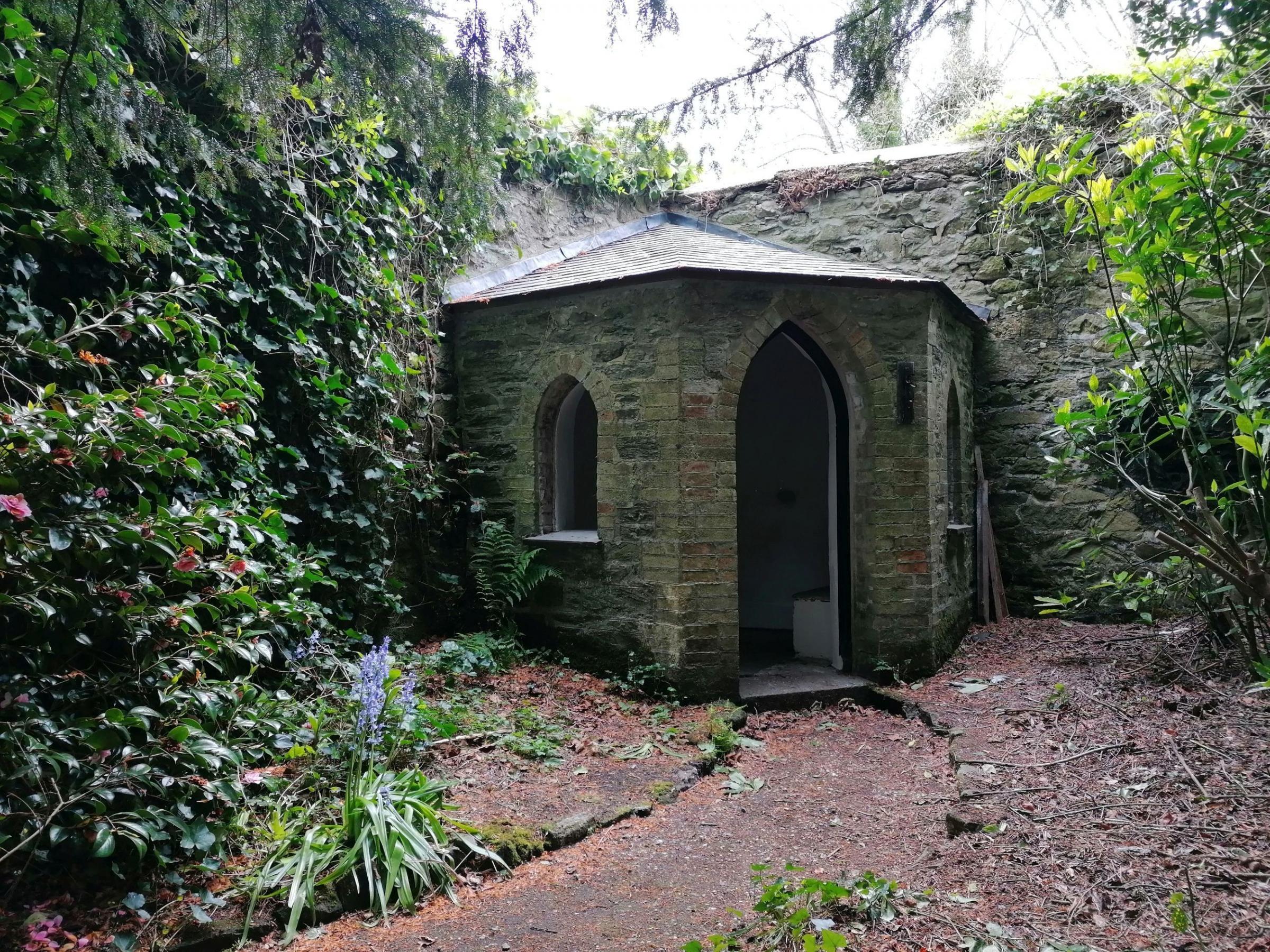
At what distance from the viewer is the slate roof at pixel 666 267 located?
6.03 m

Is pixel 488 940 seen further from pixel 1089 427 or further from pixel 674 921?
pixel 1089 427

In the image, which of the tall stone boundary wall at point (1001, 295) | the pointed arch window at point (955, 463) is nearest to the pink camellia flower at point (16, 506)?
the tall stone boundary wall at point (1001, 295)

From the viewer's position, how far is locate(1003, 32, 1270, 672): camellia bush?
Answer: 3.42 m

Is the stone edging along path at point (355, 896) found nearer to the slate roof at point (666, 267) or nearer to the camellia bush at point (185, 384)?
the camellia bush at point (185, 384)

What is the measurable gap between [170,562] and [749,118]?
3123mm

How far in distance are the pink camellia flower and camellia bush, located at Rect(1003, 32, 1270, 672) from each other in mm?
4116

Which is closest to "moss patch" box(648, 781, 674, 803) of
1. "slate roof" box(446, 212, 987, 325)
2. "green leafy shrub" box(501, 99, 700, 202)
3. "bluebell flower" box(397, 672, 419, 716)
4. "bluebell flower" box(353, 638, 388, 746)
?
"bluebell flower" box(397, 672, 419, 716)

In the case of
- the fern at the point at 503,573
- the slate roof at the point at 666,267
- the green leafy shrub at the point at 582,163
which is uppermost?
the green leafy shrub at the point at 582,163

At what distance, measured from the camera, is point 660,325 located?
19.9ft

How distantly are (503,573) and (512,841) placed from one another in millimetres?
3167

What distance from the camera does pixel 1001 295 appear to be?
8133mm

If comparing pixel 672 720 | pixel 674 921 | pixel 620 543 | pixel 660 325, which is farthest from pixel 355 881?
pixel 660 325

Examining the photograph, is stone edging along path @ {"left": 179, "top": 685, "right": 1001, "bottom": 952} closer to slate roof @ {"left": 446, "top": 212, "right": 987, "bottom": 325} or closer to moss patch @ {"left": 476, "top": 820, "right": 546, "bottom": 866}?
moss patch @ {"left": 476, "top": 820, "right": 546, "bottom": 866}

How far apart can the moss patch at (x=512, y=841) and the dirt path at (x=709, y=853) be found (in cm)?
7
